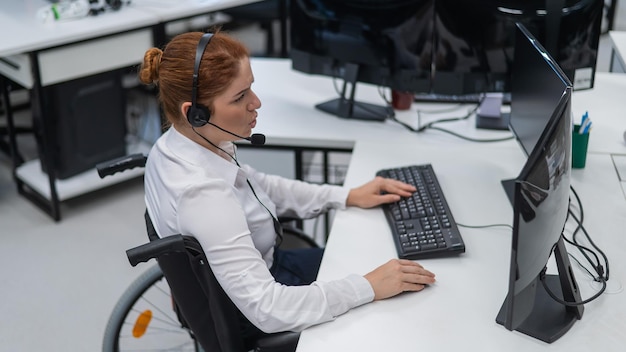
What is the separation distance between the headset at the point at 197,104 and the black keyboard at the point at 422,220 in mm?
512

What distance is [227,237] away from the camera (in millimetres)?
1439

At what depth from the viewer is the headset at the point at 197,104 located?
1.46 m

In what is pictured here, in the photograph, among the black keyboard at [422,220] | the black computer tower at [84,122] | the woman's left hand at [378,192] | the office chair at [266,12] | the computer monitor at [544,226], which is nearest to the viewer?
the computer monitor at [544,226]

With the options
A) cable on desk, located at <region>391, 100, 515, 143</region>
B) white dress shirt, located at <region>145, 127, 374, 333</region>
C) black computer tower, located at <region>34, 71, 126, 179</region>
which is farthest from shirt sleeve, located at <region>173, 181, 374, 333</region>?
black computer tower, located at <region>34, 71, 126, 179</region>

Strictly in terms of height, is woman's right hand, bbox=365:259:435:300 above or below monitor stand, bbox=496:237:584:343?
above

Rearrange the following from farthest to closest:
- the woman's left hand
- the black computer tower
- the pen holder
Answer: the black computer tower < the pen holder < the woman's left hand

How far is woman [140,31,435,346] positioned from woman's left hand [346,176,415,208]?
0.29 m

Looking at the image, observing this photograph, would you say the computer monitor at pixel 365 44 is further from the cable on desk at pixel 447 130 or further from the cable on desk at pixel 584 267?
the cable on desk at pixel 584 267

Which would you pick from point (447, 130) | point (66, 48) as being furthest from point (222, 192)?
point (66, 48)

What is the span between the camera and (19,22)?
307cm

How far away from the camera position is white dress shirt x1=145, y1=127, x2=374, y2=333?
4.72 feet

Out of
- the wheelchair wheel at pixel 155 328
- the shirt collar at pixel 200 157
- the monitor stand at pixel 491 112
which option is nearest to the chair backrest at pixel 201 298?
the shirt collar at pixel 200 157

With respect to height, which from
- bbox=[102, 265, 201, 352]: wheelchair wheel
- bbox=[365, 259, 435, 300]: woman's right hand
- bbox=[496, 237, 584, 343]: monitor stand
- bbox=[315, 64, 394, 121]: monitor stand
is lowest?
bbox=[102, 265, 201, 352]: wheelchair wheel

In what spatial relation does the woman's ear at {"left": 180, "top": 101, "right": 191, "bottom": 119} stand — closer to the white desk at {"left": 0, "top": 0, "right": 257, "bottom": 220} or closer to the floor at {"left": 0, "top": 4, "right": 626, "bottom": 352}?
the floor at {"left": 0, "top": 4, "right": 626, "bottom": 352}
